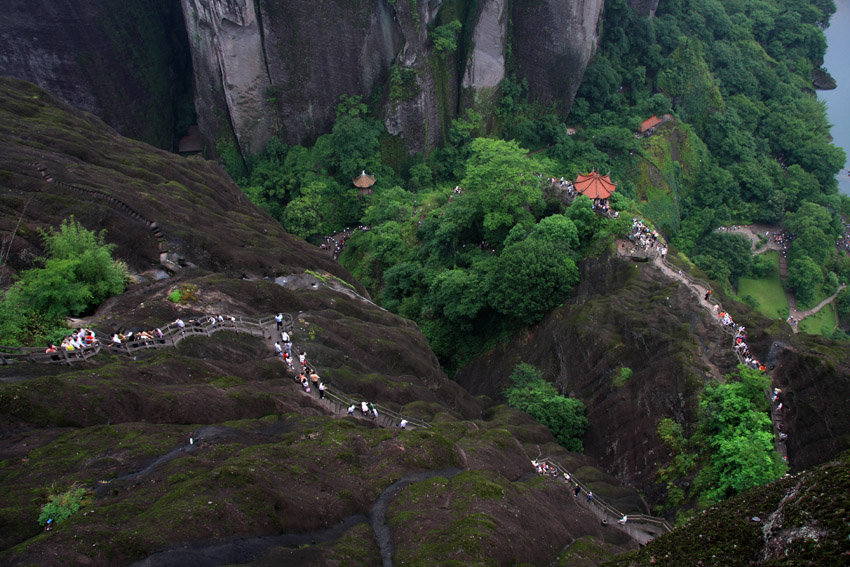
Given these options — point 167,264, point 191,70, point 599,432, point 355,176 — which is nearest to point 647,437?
point 599,432

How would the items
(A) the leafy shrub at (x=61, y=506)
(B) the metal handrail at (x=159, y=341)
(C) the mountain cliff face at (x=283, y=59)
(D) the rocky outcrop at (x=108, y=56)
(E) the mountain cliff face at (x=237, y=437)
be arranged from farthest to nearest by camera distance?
(C) the mountain cliff face at (x=283, y=59) < (D) the rocky outcrop at (x=108, y=56) < (B) the metal handrail at (x=159, y=341) < (E) the mountain cliff face at (x=237, y=437) < (A) the leafy shrub at (x=61, y=506)

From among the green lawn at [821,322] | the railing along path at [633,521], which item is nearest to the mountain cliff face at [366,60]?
the green lawn at [821,322]

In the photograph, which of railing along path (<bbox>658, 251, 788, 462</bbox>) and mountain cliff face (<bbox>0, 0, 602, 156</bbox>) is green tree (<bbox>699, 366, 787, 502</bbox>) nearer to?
railing along path (<bbox>658, 251, 788, 462</bbox>)

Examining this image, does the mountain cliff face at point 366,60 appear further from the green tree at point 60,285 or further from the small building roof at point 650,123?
the green tree at point 60,285

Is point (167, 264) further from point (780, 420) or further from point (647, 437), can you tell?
point (780, 420)

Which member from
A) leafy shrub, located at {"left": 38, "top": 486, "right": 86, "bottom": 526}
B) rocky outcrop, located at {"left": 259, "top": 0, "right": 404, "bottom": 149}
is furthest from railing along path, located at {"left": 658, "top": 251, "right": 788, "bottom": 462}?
rocky outcrop, located at {"left": 259, "top": 0, "right": 404, "bottom": 149}

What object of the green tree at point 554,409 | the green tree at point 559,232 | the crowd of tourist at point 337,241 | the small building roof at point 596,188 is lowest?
the green tree at point 554,409
